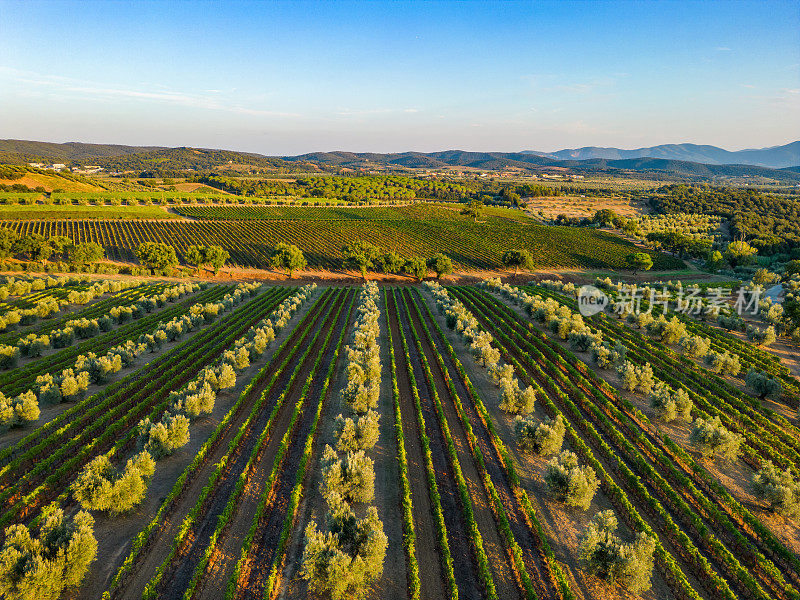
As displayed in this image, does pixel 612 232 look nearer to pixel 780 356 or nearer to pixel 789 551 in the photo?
pixel 780 356

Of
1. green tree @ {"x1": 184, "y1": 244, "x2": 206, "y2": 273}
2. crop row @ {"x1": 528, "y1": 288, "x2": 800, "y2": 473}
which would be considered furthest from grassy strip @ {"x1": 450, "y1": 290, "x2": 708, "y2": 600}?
green tree @ {"x1": 184, "y1": 244, "x2": 206, "y2": 273}

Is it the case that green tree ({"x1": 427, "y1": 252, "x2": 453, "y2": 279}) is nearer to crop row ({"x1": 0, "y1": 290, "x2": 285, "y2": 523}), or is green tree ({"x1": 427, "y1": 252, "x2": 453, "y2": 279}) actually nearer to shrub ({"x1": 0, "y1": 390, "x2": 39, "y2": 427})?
crop row ({"x1": 0, "y1": 290, "x2": 285, "y2": 523})

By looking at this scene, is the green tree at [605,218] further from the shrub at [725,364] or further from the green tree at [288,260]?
the shrub at [725,364]

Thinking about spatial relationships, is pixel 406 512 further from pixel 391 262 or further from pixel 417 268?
pixel 391 262

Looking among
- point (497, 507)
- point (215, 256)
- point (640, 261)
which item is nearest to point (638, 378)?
point (497, 507)

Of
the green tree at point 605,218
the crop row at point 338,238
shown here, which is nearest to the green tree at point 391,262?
the crop row at point 338,238

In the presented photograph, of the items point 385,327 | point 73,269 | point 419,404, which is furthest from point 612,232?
point 73,269
